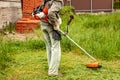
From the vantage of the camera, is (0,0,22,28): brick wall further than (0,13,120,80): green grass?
Yes

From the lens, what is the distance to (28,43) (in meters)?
9.79

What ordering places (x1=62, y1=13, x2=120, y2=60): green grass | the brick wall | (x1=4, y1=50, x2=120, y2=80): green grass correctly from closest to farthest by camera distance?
(x1=4, y1=50, x2=120, y2=80): green grass
(x1=62, y1=13, x2=120, y2=60): green grass
the brick wall

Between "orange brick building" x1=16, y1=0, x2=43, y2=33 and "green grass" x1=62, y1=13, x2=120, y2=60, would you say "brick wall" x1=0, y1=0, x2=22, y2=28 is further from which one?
"green grass" x1=62, y1=13, x2=120, y2=60

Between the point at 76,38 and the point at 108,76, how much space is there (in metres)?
3.05

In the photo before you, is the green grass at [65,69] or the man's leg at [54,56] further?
the green grass at [65,69]

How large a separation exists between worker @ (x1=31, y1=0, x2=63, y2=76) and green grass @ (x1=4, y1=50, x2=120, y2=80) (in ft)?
0.90

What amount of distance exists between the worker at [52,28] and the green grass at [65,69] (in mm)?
274

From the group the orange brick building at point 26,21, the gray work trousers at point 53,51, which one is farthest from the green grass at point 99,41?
the gray work trousers at point 53,51

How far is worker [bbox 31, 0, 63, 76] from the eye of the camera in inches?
260

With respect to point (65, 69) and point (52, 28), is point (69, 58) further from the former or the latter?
point (52, 28)

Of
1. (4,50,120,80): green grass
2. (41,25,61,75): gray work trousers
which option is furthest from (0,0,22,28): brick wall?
(41,25,61,75): gray work trousers

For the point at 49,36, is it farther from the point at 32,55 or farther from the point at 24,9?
the point at 24,9

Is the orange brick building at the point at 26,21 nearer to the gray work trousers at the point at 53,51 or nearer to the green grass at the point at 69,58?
the green grass at the point at 69,58

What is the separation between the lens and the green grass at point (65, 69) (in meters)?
6.98
